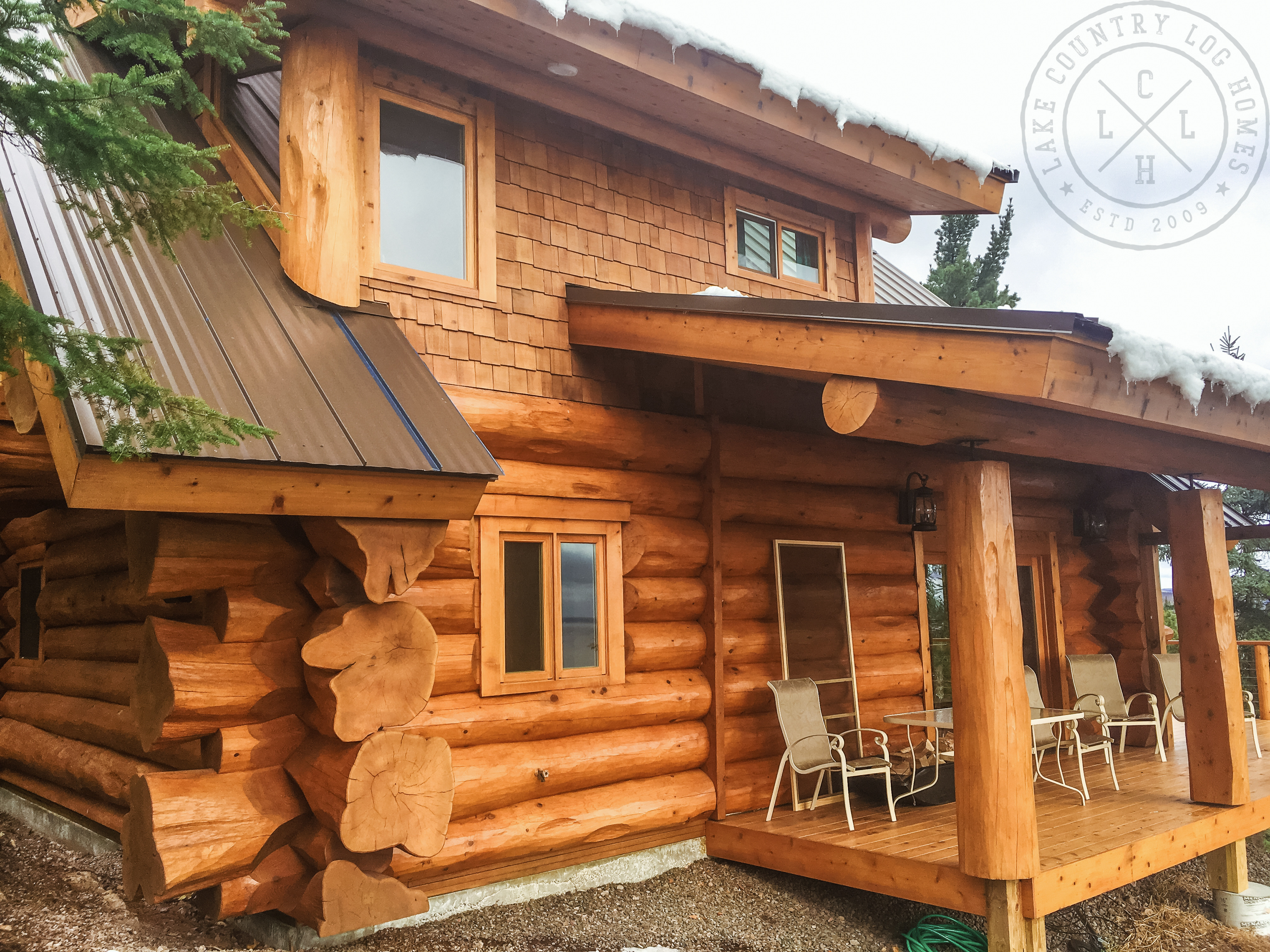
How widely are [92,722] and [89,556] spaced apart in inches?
42.4

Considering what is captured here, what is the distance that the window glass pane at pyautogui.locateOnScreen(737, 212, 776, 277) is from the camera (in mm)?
7344

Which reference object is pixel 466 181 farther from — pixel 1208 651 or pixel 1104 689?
pixel 1104 689

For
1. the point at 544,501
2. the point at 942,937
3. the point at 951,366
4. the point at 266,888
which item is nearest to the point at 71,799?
the point at 266,888

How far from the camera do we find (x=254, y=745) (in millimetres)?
4234

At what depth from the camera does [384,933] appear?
4.75 m

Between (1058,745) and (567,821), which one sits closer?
(567,821)

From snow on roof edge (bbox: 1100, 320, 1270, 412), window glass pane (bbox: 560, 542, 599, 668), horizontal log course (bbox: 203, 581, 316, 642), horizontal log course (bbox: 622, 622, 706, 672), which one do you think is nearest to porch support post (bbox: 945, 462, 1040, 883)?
snow on roof edge (bbox: 1100, 320, 1270, 412)

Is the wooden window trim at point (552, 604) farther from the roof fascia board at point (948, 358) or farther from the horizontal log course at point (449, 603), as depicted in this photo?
the roof fascia board at point (948, 358)

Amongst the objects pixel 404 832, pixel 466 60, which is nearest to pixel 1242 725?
pixel 404 832

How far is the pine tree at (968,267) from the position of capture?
66.0ft

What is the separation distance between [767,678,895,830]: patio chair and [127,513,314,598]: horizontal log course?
3.37 m

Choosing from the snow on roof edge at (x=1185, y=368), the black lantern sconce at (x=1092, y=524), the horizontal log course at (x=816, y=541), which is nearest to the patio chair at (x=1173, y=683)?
the black lantern sconce at (x=1092, y=524)

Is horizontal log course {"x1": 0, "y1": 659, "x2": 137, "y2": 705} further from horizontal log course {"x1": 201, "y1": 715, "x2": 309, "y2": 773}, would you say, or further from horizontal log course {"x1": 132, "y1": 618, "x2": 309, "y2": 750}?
horizontal log course {"x1": 201, "y1": 715, "x2": 309, "y2": 773}

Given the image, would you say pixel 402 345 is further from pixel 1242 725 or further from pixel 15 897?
pixel 1242 725
